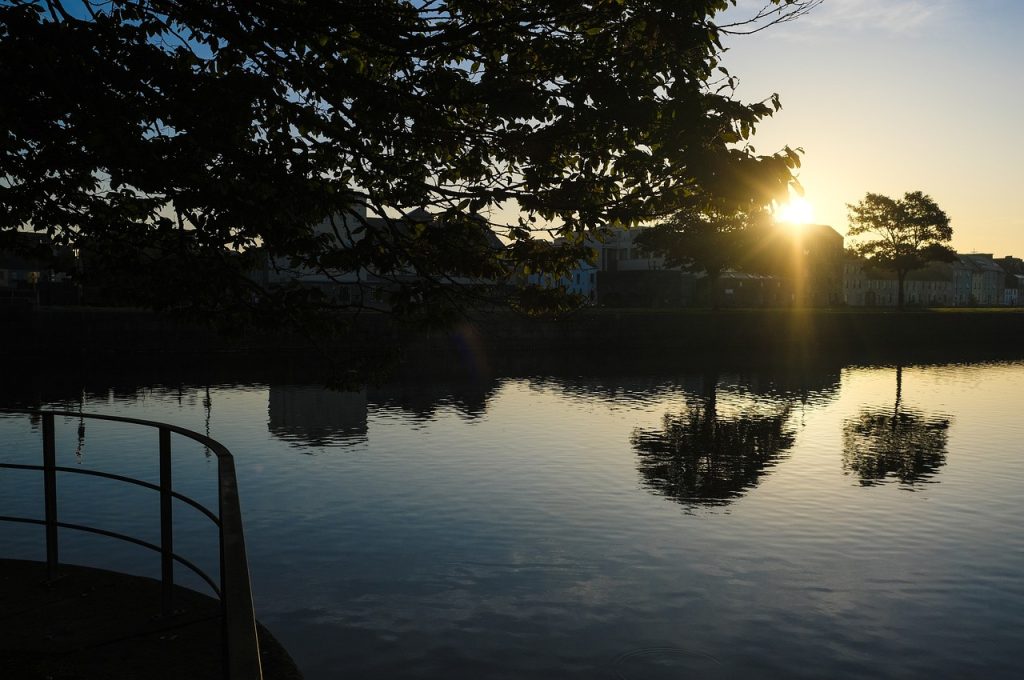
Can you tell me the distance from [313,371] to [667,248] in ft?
143

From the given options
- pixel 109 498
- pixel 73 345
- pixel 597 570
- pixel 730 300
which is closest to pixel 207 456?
pixel 109 498

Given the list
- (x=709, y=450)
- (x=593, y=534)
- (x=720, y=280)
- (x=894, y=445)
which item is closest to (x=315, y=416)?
(x=709, y=450)

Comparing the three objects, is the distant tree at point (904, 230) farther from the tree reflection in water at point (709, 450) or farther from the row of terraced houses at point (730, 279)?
the tree reflection in water at point (709, 450)

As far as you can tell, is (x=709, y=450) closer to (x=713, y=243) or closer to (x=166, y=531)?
(x=166, y=531)

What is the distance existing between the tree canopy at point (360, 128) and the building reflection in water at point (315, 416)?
1925cm

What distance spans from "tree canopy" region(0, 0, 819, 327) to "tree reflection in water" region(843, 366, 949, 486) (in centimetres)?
1773

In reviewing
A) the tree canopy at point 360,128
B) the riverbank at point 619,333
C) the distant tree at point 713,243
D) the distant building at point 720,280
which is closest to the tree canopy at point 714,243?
the distant tree at point 713,243

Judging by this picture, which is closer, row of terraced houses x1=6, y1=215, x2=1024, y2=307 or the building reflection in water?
the building reflection in water

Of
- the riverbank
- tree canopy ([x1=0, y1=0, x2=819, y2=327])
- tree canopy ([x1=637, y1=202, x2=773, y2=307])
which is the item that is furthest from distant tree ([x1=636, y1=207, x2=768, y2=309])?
tree canopy ([x1=0, y1=0, x2=819, y2=327])

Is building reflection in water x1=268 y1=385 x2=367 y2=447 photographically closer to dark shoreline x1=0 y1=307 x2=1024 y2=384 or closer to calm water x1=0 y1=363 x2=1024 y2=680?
calm water x1=0 y1=363 x2=1024 y2=680

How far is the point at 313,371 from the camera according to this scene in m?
53.8

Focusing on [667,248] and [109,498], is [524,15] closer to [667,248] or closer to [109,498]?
[109,498]

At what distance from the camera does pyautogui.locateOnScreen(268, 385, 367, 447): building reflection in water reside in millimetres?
31016

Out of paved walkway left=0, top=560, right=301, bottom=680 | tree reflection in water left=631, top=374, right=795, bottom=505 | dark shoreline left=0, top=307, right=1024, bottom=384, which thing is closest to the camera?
paved walkway left=0, top=560, right=301, bottom=680
